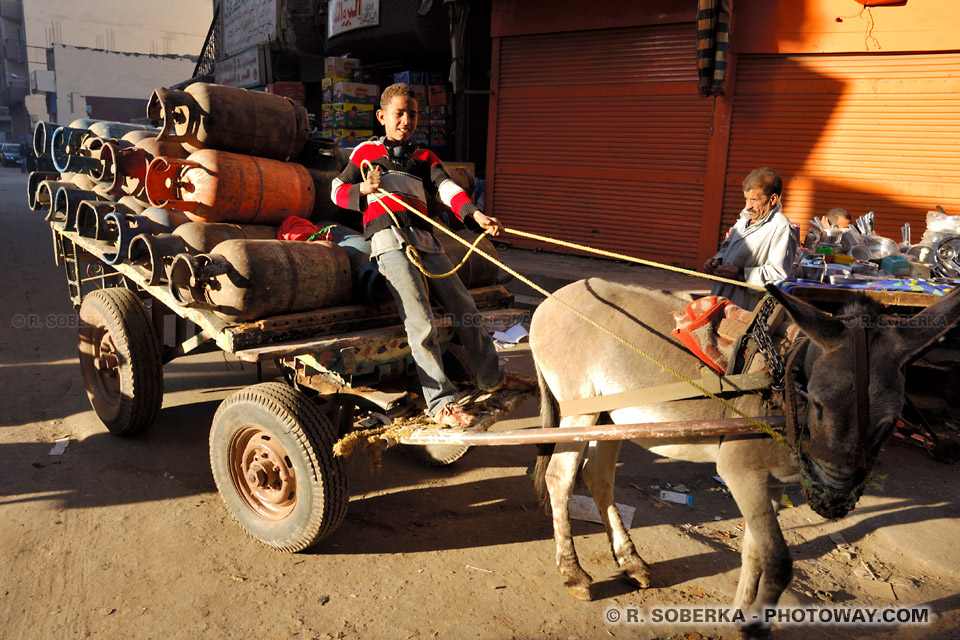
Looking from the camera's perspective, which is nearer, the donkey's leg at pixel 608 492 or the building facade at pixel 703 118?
the donkey's leg at pixel 608 492

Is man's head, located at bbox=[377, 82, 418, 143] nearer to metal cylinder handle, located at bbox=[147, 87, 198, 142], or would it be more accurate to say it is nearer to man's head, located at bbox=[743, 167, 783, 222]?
metal cylinder handle, located at bbox=[147, 87, 198, 142]

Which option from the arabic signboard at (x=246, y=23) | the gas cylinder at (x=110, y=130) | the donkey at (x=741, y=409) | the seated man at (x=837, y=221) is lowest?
the donkey at (x=741, y=409)

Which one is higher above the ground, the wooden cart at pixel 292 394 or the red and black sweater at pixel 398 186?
the red and black sweater at pixel 398 186

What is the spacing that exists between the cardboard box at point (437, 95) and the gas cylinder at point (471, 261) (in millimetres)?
8897

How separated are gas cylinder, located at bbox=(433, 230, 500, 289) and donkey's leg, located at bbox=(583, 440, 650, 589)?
4.65 ft

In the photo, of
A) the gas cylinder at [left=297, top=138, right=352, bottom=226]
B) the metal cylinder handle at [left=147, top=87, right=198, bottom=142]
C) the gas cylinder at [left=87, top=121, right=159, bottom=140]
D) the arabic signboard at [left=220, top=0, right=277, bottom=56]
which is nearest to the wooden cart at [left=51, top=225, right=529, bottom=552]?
the metal cylinder handle at [left=147, top=87, right=198, bottom=142]

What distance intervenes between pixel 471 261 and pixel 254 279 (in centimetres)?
154

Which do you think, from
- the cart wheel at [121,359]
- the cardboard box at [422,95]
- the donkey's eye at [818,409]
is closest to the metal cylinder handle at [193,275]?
the cart wheel at [121,359]

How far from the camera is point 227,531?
357cm

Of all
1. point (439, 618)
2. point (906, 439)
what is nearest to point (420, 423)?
point (439, 618)

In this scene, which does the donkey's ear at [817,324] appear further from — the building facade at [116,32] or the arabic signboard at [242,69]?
the building facade at [116,32]

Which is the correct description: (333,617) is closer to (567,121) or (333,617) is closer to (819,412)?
(819,412)

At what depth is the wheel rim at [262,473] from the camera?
130 inches

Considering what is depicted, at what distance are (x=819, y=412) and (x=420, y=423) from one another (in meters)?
1.87
